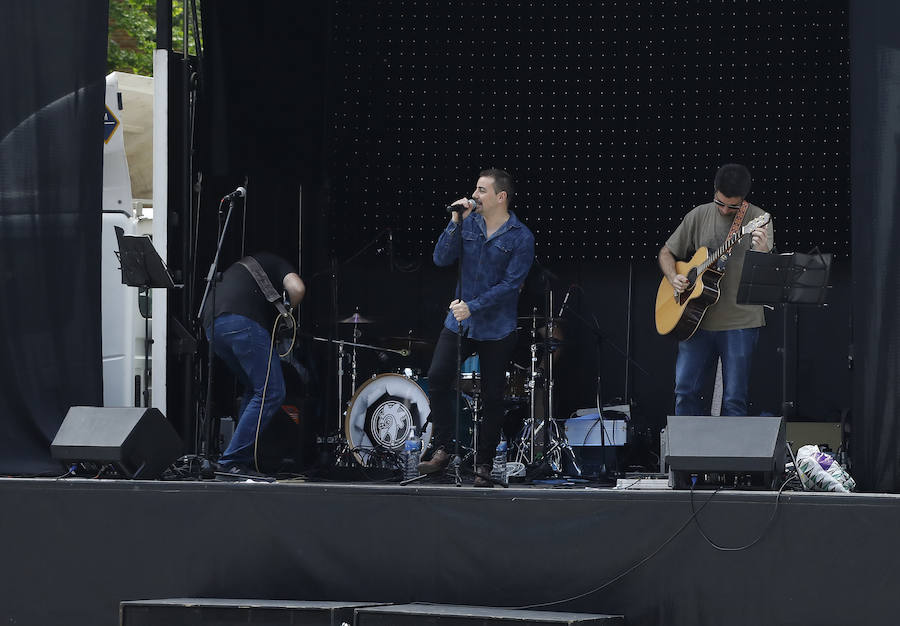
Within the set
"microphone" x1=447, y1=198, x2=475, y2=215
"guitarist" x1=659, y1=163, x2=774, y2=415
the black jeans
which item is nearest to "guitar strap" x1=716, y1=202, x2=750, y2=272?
"guitarist" x1=659, y1=163, x2=774, y2=415

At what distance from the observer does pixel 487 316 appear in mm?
7043

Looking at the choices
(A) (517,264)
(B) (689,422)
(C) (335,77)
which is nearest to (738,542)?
(B) (689,422)

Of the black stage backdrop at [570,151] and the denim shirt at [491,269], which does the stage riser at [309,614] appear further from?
the black stage backdrop at [570,151]

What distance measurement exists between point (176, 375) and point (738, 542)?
3.86m

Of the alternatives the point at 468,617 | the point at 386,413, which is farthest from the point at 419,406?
the point at 468,617

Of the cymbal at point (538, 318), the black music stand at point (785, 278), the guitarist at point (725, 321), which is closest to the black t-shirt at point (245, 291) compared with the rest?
the cymbal at point (538, 318)

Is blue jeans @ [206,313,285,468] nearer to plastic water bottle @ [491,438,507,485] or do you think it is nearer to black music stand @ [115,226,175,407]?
black music stand @ [115,226,175,407]

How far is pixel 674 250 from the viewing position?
719 cm

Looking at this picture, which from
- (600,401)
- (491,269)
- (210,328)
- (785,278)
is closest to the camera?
(785,278)

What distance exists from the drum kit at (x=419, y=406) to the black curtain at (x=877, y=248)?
11.9 feet

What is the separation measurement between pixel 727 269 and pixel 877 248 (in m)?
1.49

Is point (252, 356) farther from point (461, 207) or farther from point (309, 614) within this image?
point (309, 614)

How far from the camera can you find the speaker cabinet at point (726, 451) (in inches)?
208

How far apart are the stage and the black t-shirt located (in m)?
2.01
